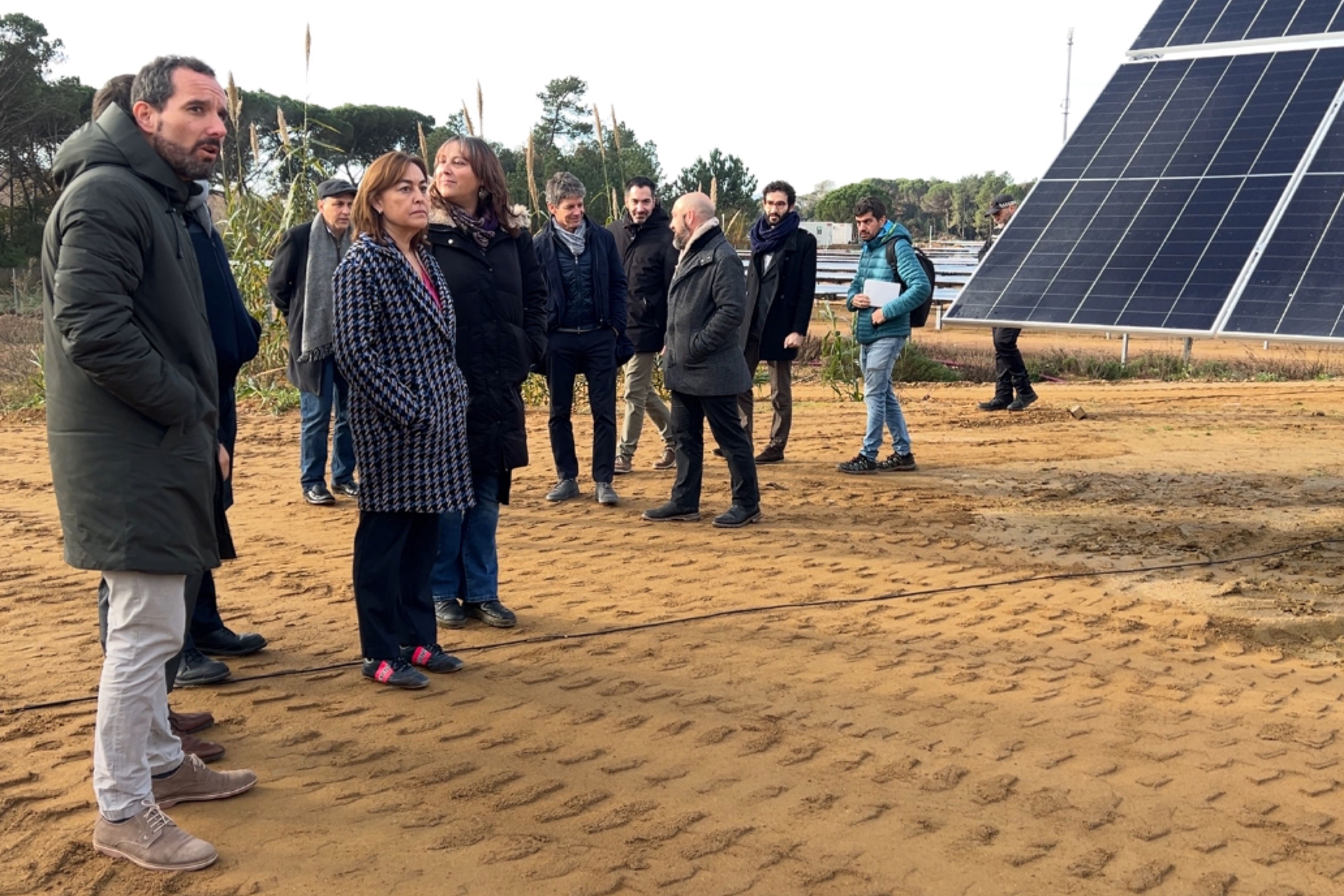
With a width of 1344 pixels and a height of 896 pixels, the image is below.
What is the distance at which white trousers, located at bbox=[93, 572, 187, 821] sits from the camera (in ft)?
10.3

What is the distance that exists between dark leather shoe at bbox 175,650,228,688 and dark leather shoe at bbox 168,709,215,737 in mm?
348

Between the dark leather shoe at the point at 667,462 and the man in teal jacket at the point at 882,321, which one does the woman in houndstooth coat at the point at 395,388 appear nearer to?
the dark leather shoe at the point at 667,462

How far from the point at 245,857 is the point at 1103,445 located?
8.33 m

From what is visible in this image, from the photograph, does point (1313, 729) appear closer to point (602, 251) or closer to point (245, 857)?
point (245, 857)

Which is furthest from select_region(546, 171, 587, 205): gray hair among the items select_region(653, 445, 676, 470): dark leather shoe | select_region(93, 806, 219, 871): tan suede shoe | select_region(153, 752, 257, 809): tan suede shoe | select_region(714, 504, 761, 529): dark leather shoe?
select_region(93, 806, 219, 871): tan suede shoe

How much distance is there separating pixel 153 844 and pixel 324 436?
15.4 ft

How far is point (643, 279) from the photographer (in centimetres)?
838

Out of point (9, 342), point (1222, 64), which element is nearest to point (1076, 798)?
point (1222, 64)

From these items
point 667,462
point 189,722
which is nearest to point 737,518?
point 667,462

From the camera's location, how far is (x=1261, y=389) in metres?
13.6

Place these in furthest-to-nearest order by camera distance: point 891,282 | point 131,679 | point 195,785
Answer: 1. point 891,282
2. point 195,785
3. point 131,679

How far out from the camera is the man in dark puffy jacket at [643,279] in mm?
8289

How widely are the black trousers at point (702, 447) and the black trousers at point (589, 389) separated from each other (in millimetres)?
507

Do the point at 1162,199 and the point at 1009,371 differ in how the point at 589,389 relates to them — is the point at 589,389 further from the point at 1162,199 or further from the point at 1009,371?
the point at 1009,371
